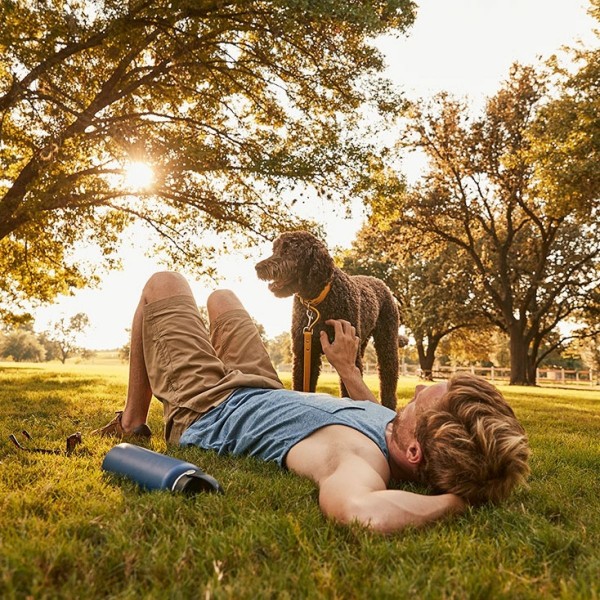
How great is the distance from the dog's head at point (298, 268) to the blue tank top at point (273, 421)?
2.21 metres

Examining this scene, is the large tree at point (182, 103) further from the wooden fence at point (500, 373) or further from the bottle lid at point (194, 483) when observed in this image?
the wooden fence at point (500, 373)

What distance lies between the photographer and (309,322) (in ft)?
18.1

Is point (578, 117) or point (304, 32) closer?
point (304, 32)

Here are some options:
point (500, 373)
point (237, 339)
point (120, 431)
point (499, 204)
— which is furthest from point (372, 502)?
point (500, 373)

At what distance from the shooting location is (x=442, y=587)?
162 centimetres

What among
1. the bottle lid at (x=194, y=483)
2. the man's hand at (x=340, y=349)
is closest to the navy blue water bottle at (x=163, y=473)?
the bottle lid at (x=194, y=483)

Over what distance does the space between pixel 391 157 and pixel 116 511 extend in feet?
35.7

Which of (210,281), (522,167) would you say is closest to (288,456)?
(210,281)

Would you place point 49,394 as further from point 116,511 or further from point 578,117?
point 578,117

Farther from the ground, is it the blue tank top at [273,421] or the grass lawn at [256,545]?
the blue tank top at [273,421]

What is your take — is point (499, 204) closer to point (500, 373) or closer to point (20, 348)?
point (500, 373)

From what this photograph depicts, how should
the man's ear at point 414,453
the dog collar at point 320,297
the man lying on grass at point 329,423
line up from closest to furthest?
the man lying on grass at point 329,423, the man's ear at point 414,453, the dog collar at point 320,297

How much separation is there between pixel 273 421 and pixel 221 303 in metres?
1.77

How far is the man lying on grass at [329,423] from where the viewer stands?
228 cm
